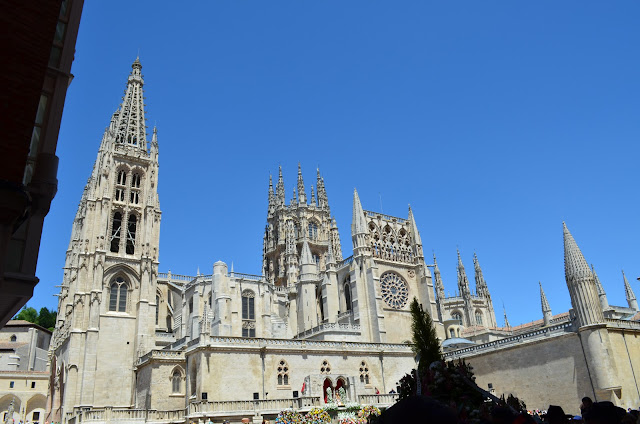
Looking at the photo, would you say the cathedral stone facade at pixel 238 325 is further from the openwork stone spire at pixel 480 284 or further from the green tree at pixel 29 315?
the green tree at pixel 29 315

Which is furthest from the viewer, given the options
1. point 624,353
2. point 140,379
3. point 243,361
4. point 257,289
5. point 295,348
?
point 257,289

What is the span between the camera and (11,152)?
4629 mm

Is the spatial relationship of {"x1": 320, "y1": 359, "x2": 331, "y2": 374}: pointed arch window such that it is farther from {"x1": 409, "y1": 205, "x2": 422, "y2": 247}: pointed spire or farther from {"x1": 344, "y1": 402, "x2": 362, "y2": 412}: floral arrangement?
{"x1": 409, "y1": 205, "x2": 422, "y2": 247}: pointed spire

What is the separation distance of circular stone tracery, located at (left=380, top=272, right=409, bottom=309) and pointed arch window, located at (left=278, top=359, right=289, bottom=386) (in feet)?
46.3

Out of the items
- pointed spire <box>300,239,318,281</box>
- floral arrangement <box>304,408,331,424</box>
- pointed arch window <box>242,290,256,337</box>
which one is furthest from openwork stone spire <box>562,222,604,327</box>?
pointed arch window <box>242,290,256,337</box>

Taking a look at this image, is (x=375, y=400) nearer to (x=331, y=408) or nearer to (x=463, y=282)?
(x=331, y=408)

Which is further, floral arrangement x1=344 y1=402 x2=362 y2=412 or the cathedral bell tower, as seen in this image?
the cathedral bell tower

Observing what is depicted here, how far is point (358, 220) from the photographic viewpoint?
147ft

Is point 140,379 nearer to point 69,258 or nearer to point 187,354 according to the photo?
point 187,354

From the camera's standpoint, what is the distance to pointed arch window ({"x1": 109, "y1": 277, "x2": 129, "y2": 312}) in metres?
41.0

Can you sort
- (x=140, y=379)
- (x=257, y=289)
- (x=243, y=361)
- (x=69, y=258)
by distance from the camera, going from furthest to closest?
(x=69, y=258) < (x=257, y=289) < (x=140, y=379) < (x=243, y=361)

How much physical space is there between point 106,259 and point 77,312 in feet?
16.3

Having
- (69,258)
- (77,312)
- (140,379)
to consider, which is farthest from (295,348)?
(69,258)

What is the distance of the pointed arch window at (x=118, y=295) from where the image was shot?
1614 inches
